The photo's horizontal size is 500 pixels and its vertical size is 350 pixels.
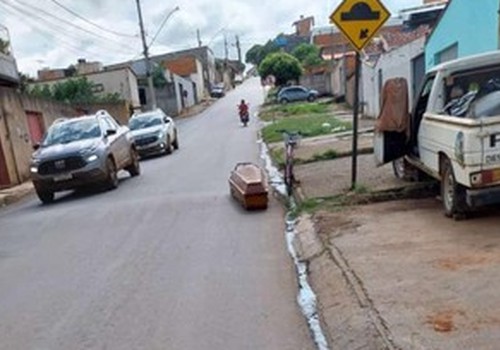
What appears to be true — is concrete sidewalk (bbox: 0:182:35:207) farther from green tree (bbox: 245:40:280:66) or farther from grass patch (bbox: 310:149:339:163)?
green tree (bbox: 245:40:280:66)

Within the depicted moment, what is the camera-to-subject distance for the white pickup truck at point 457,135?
6715 mm

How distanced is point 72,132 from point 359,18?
9140mm

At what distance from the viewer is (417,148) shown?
9086 mm

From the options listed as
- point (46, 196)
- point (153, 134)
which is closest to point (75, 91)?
point (153, 134)

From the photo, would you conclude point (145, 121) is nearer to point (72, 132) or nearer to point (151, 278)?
point (72, 132)

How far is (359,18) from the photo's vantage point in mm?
9625

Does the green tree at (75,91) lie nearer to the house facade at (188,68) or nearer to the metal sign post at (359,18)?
the metal sign post at (359,18)

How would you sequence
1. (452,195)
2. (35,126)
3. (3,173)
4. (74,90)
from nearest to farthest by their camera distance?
(452,195)
(3,173)
(35,126)
(74,90)

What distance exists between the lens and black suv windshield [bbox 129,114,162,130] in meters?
24.8

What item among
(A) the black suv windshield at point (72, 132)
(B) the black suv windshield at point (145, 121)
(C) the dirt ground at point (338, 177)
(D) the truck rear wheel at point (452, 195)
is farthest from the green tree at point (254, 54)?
(D) the truck rear wheel at point (452, 195)

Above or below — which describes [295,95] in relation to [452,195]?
below

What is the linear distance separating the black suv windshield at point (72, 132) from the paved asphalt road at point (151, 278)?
3.47 meters

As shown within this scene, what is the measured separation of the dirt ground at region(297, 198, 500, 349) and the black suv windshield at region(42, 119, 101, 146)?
9.00 m

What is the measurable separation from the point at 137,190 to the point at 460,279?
10046mm
